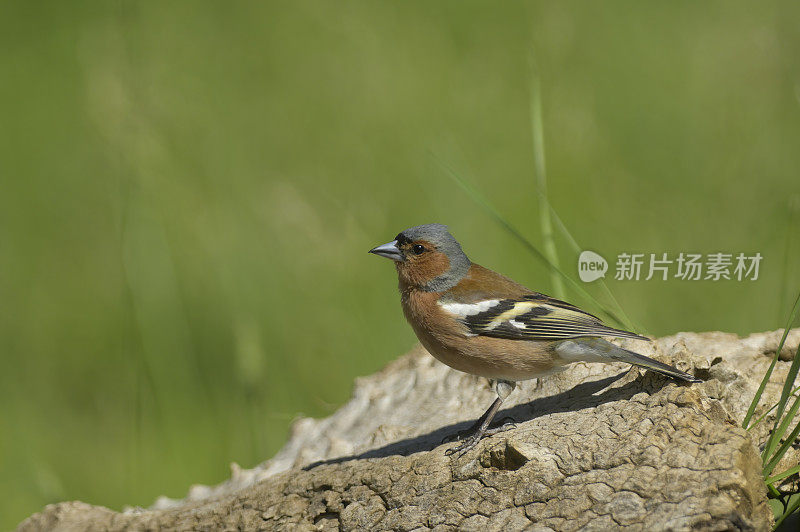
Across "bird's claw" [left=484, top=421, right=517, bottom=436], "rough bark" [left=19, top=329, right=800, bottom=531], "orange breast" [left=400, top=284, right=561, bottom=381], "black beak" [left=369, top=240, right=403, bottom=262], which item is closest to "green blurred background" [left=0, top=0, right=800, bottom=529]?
"rough bark" [left=19, top=329, right=800, bottom=531]

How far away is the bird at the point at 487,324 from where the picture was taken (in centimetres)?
405

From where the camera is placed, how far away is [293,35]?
9.43 meters

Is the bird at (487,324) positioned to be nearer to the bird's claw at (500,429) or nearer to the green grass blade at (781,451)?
the bird's claw at (500,429)

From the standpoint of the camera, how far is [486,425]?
4.01 m

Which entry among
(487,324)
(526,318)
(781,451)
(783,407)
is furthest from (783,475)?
(487,324)

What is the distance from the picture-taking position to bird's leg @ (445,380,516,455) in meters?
3.71

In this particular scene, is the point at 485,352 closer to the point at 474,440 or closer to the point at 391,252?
the point at 474,440

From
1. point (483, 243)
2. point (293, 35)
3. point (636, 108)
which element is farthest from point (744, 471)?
point (293, 35)

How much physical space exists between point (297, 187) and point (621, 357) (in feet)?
14.7

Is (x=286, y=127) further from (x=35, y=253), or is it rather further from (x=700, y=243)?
(x=700, y=243)

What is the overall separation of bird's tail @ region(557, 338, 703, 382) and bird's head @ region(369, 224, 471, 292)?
79cm

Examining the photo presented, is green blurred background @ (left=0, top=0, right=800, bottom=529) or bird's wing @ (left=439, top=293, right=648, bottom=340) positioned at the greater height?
green blurred background @ (left=0, top=0, right=800, bottom=529)

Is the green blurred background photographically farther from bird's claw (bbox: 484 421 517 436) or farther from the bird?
bird's claw (bbox: 484 421 517 436)

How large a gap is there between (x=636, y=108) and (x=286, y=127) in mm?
3183
